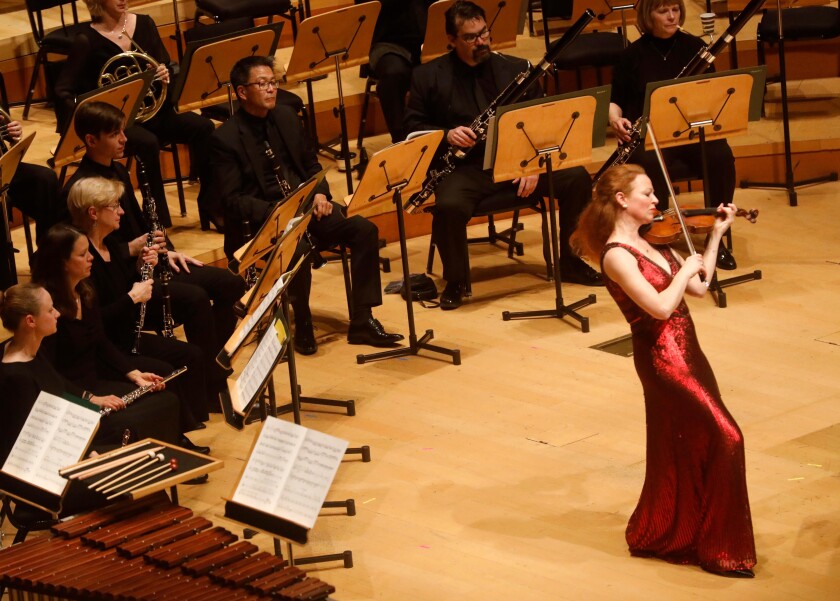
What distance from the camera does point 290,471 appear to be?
133 inches

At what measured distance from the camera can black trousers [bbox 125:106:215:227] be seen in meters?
6.44

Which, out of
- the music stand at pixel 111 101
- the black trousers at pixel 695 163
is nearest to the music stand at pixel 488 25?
the black trousers at pixel 695 163

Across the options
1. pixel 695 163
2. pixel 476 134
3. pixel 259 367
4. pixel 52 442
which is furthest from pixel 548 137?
pixel 52 442

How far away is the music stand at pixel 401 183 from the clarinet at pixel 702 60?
3.13 feet

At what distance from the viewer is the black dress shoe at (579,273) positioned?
6477 mm

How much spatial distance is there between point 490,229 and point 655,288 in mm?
3167

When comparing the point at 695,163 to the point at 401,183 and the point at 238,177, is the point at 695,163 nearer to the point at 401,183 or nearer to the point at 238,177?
the point at 401,183

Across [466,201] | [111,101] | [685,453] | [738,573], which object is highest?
[111,101]

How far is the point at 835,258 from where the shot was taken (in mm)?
6488

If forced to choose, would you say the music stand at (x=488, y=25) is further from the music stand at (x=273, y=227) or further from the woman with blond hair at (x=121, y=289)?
the woman with blond hair at (x=121, y=289)

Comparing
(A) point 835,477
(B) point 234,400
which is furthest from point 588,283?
(B) point 234,400

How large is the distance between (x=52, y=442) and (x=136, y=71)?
3.14 meters

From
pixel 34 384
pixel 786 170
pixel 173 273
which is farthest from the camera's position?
pixel 786 170

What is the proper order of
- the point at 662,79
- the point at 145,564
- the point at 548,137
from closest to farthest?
1. the point at 145,564
2. the point at 548,137
3. the point at 662,79
